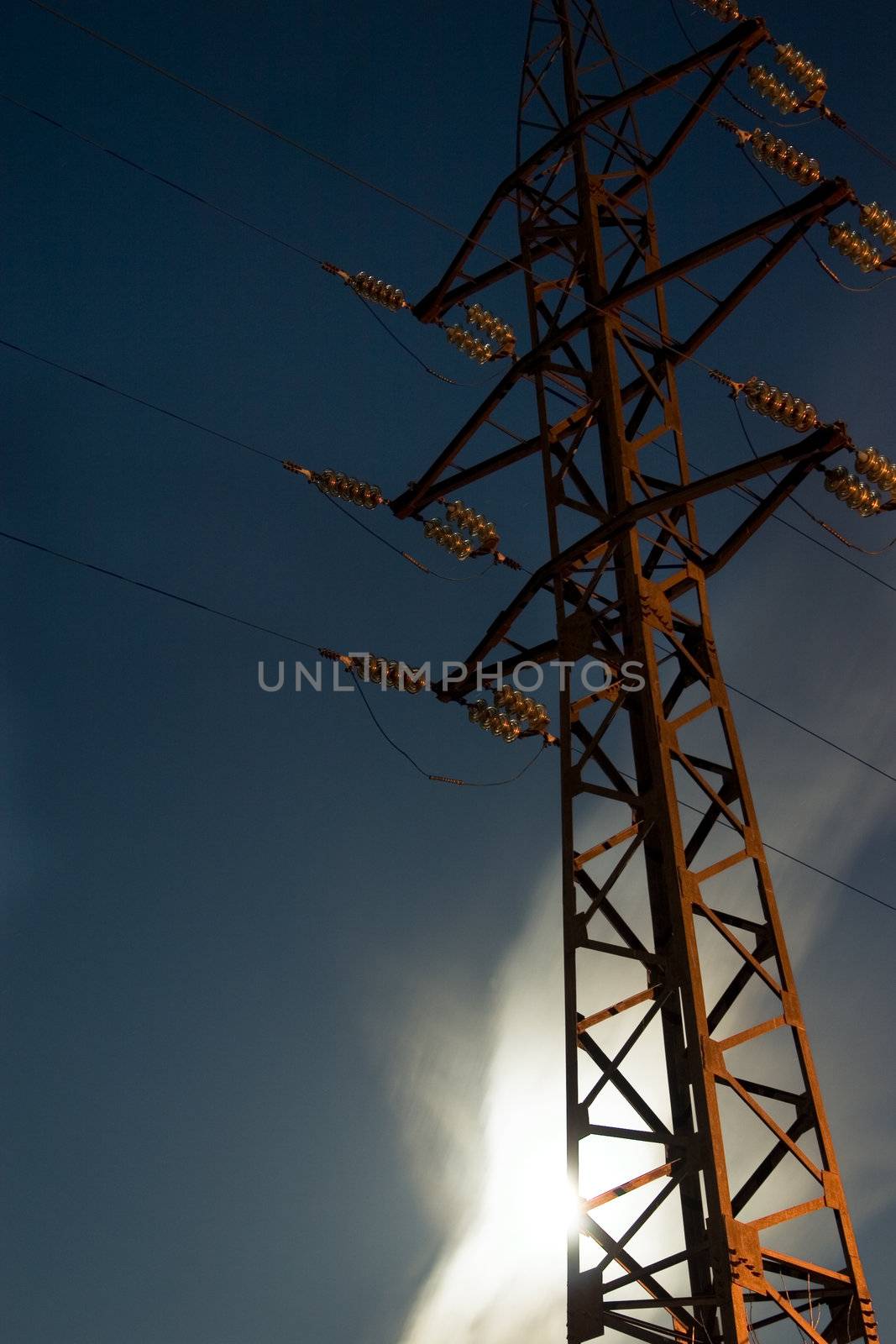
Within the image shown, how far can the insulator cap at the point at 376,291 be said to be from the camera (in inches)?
658

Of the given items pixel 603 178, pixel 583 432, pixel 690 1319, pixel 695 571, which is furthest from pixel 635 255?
pixel 690 1319

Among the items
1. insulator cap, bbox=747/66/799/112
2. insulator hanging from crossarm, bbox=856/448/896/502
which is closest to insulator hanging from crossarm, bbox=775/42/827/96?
insulator cap, bbox=747/66/799/112

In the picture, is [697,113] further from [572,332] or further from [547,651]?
[547,651]

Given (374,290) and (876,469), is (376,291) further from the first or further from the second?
(876,469)

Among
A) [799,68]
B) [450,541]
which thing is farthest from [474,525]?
[799,68]

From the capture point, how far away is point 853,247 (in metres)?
14.0

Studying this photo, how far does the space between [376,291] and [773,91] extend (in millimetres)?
5397

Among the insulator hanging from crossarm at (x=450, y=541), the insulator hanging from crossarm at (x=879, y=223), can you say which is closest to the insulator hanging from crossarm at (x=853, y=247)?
the insulator hanging from crossarm at (x=879, y=223)

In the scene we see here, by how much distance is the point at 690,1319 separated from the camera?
→ 9.41 m

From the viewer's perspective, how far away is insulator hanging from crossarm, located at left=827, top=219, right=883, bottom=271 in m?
13.9

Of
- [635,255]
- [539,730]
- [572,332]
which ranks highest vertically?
[635,255]

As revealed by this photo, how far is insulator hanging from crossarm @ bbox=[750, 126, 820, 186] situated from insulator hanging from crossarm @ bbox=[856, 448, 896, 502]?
14.5ft

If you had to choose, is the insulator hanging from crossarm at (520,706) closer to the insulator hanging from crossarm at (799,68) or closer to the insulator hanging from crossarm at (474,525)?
the insulator hanging from crossarm at (474,525)

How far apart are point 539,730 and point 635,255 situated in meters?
6.01
